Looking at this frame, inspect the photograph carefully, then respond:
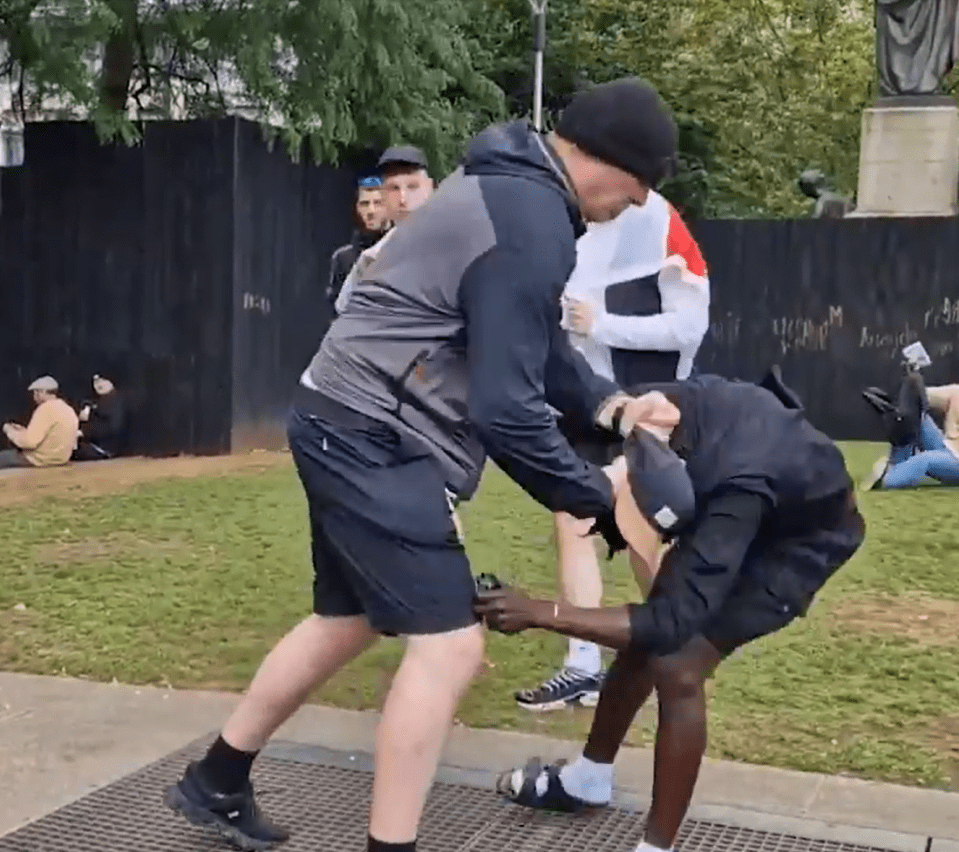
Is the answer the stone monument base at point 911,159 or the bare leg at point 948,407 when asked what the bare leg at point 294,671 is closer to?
the bare leg at point 948,407

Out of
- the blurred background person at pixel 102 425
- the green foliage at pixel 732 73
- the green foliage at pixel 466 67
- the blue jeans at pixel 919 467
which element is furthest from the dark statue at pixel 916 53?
the blurred background person at pixel 102 425

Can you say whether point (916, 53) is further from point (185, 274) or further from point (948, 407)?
point (185, 274)

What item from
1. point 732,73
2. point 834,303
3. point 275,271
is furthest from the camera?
point 732,73

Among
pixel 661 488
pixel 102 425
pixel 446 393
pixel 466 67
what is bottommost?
pixel 102 425

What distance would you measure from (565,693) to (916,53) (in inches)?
477

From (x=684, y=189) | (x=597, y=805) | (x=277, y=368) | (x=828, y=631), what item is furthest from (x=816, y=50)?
(x=597, y=805)

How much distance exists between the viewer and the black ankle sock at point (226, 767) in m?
3.66

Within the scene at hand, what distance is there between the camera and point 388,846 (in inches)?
127

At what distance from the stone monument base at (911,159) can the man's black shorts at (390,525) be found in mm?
12486

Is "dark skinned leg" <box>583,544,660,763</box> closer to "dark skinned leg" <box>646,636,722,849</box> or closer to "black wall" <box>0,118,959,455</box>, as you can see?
"dark skinned leg" <box>646,636,722,849</box>

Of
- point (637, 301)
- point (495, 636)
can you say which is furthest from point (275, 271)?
point (637, 301)

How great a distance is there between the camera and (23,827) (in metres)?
3.87

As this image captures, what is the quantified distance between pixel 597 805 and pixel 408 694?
102cm

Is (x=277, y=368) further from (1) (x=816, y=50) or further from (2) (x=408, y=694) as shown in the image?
(1) (x=816, y=50)
